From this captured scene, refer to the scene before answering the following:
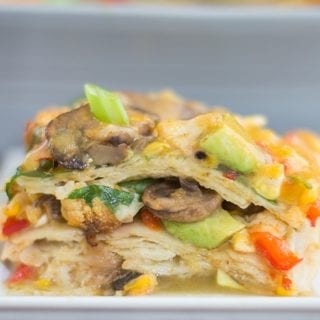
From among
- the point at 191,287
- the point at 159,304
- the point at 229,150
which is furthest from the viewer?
the point at 191,287

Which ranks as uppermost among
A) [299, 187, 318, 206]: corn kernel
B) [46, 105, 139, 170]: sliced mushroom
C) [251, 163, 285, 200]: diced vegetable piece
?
[46, 105, 139, 170]: sliced mushroom

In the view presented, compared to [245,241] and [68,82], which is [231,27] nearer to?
[68,82]

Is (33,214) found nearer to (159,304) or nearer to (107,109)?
(107,109)

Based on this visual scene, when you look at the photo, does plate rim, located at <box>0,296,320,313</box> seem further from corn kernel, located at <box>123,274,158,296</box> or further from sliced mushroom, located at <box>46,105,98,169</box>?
sliced mushroom, located at <box>46,105,98,169</box>

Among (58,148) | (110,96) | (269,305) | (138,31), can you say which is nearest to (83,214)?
(58,148)

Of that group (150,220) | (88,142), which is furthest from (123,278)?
(88,142)

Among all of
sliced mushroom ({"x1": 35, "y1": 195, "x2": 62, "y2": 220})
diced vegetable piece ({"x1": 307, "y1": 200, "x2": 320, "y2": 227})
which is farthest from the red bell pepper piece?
sliced mushroom ({"x1": 35, "y1": 195, "x2": 62, "y2": 220})

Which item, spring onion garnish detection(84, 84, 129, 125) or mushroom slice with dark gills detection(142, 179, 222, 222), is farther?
spring onion garnish detection(84, 84, 129, 125)

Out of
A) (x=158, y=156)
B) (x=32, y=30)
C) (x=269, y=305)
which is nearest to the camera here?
(x=269, y=305)
